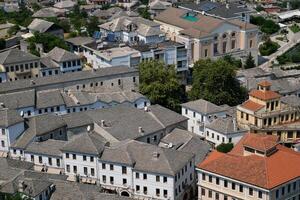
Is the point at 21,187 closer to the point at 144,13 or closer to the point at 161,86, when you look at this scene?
the point at 161,86

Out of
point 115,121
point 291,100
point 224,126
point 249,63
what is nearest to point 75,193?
point 115,121

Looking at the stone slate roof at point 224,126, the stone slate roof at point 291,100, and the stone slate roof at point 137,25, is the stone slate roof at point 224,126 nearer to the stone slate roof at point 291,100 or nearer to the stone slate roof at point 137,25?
the stone slate roof at point 291,100

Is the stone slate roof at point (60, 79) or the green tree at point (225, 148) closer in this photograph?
the green tree at point (225, 148)

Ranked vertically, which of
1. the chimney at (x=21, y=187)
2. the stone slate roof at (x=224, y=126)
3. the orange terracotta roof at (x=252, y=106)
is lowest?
the stone slate roof at (x=224, y=126)

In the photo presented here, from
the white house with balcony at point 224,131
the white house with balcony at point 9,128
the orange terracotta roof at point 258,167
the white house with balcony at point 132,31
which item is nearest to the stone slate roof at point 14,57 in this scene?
the white house with balcony at point 9,128

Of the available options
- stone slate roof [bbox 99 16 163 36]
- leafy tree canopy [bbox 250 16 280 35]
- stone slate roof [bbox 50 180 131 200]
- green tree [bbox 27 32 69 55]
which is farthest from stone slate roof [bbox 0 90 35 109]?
leafy tree canopy [bbox 250 16 280 35]

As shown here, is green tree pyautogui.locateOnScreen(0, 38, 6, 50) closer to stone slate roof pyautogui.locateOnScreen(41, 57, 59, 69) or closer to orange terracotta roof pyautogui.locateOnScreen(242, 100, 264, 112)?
stone slate roof pyautogui.locateOnScreen(41, 57, 59, 69)
